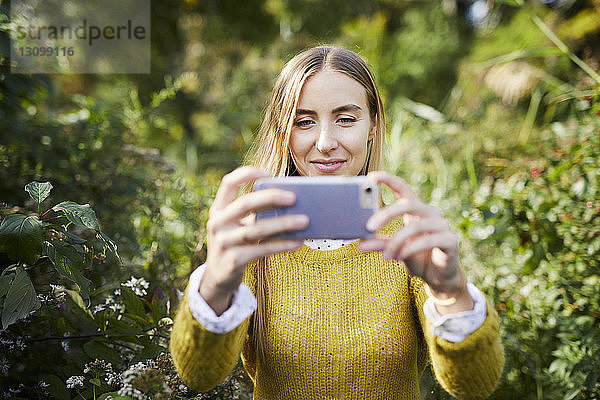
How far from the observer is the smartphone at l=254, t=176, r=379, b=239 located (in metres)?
0.84

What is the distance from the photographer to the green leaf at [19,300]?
1.06 metres

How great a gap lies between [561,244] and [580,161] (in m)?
0.32

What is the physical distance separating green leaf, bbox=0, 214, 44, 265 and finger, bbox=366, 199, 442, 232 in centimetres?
72

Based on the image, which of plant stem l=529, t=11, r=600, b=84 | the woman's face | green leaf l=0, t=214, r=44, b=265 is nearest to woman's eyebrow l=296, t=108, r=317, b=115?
the woman's face

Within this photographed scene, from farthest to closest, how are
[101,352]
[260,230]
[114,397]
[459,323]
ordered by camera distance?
[101,352]
[114,397]
[459,323]
[260,230]

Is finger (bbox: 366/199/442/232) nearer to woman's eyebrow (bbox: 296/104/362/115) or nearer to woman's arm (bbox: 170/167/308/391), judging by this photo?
woman's arm (bbox: 170/167/308/391)

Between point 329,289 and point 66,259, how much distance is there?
0.58 meters

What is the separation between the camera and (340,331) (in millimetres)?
1067

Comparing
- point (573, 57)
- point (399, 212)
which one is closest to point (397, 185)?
point (399, 212)

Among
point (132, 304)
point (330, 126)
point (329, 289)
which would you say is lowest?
point (132, 304)

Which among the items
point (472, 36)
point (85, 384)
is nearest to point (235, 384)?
point (85, 384)

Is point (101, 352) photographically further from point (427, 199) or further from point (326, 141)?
point (427, 199)

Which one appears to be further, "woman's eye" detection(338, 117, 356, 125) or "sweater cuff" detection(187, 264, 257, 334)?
"woman's eye" detection(338, 117, 356, 125)

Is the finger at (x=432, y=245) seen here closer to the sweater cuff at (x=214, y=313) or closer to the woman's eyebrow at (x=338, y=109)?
the sweater cuff at (x=214, y=313)
